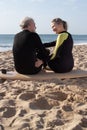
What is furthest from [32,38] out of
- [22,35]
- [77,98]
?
[77,98]

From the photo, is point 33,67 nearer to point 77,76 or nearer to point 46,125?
point 77,76

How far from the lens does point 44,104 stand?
15.2 ft

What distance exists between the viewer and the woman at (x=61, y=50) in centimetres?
575

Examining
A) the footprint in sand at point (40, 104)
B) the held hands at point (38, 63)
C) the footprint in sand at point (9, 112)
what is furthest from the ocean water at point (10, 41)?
the footprint in sand at point (9, 112)

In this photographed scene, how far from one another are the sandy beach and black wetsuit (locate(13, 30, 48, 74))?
0.26 m

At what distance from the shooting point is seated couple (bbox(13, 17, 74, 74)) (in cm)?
567

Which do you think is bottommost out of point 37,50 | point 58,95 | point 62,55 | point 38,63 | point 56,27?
point 58,95

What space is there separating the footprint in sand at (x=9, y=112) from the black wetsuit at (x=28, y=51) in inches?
57.0

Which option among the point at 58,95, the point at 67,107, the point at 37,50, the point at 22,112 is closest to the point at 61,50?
the point at 37,50

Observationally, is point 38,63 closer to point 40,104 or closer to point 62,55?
point 62,55

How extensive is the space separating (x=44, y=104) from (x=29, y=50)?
4.40 ft

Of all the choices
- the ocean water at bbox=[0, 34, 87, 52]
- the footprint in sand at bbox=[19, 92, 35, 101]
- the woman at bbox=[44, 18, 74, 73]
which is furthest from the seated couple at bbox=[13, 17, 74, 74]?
the ocean water at bbox=[0, 34, 87, 52]

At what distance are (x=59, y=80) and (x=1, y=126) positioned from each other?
2.13 meters

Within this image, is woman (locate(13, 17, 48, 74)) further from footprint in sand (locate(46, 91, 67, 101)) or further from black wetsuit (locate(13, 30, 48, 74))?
footprint in sand (locate(46, 91, 67, 101))
